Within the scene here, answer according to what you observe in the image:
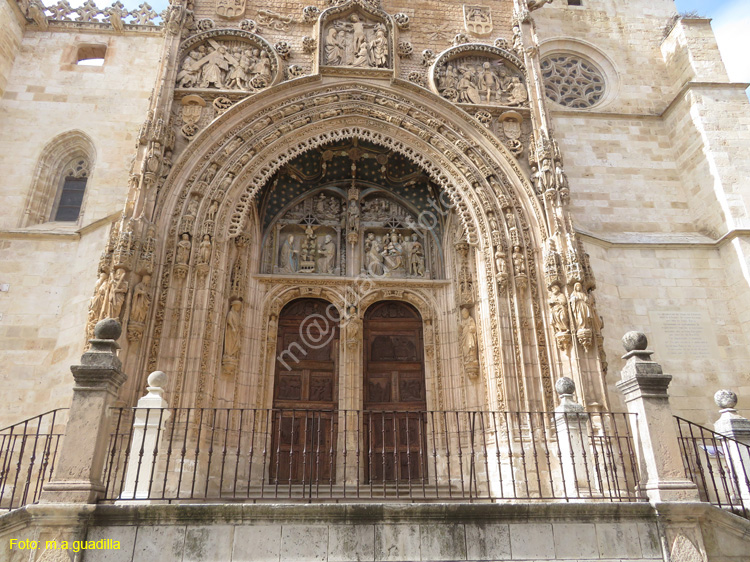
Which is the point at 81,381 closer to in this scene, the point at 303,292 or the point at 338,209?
the point at 303,292

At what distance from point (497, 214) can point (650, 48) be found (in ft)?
27.6

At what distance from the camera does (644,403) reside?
20.7ft

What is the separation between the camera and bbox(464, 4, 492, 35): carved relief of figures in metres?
12.4

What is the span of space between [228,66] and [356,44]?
8.82 ft

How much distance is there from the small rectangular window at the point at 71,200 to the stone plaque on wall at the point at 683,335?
12.3 metres

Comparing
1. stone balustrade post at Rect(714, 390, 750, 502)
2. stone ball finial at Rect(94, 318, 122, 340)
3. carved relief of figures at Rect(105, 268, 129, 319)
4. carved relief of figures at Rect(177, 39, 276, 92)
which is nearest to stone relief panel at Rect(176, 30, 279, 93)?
carved relief of figures at Rect(177, 39, 276, 92)

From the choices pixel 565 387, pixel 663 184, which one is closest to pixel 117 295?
pixel 565 387

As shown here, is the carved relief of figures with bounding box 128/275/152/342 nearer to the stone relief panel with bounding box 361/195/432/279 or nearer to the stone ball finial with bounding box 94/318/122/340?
the stone ball finial with bounding box 94/318/122/340

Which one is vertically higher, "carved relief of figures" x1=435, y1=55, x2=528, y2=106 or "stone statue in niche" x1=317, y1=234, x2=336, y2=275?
"carved relief of figures" x1=435, y1=55, x2=528, y2=106

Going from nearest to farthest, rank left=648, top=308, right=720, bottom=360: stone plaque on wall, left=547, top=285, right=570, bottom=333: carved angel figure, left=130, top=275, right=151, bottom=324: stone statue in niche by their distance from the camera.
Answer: left=130, top=275, right=151, bottom=324: stone statue in niche
left=547, top=285, right=570, bottom=333: carved angel figure
left=648, top=308, right=720, bottom=360: stone plaque on wall

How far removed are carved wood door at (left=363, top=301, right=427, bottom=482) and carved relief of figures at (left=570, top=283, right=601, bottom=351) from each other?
9.95ft

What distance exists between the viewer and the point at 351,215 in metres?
12.0

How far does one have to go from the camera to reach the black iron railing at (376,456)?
6902 millimetres

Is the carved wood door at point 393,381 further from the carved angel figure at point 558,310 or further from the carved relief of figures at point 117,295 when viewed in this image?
the carved relief of figures at point 117,295
